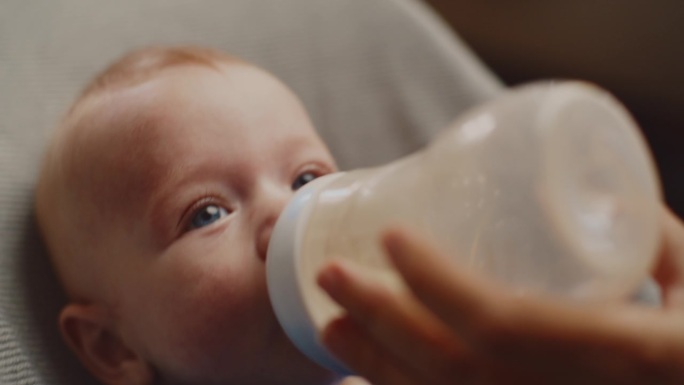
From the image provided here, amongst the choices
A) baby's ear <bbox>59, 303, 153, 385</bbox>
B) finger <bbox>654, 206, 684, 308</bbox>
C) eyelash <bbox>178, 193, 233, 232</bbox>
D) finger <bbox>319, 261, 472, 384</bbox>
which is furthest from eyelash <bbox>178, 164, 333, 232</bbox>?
finger <bbox>654, 206, 684, 308</bbox>

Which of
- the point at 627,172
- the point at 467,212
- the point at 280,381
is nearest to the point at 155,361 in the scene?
the point at 280,381

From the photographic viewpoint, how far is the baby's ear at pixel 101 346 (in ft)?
2.45

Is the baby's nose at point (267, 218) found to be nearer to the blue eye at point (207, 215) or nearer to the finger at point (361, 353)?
the blue eye at point (207, 215)

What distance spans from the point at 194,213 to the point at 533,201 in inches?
14.7

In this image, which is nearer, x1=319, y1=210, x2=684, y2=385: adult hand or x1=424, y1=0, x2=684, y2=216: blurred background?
x1=319, y1=210, x2=684, y2=385: adult hand

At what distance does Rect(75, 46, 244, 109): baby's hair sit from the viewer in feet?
2.50

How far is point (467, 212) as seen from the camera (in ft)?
1.60

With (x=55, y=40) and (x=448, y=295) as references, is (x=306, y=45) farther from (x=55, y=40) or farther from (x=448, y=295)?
(x=448, y=295)

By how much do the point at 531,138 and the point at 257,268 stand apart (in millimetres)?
318

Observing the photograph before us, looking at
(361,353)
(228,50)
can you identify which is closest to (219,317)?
(361,353)

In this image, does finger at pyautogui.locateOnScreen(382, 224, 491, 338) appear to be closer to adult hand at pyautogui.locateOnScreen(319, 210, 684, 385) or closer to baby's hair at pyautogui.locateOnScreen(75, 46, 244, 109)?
adult hand at pyautogui.locateOnScreen(319, 210, 684, 385)

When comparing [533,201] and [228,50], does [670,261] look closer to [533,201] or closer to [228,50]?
[533,201]

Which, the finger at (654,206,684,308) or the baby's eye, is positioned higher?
the baby's eye

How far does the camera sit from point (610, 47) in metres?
1.89
